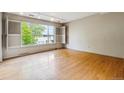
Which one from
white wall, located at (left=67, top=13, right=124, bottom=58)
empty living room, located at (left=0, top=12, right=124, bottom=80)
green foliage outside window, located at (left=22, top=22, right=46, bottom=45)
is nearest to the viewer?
empty living room, located at (left=0, top=12, right=124, bottom=80)

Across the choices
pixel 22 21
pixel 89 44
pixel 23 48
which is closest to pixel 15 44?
pixel 23 48

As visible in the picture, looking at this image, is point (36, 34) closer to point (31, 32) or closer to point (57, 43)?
point (31, 32)

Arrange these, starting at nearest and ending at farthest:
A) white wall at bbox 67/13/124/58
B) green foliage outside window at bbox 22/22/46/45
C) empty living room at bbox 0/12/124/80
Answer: empty living room at bbox 0/12/124/80 < white wall at bbox 67/13/124/58 < green foliage outside window at bbox 22/22/46/45

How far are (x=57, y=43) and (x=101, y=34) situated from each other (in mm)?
3937

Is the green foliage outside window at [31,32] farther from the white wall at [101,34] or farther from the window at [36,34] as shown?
the white wall at [101,34]

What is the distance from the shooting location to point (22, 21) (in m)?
6.09

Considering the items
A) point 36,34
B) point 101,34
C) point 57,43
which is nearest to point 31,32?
point 36,34

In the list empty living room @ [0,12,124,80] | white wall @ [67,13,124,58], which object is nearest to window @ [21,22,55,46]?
empty living room @ [0,12,124,80]

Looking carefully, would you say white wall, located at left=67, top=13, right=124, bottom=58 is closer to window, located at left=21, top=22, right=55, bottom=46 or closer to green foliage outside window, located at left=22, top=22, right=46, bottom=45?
window, located at left=21, top=22, right=55, bottom=46

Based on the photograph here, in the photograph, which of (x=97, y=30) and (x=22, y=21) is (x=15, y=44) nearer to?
(x=22, y=21)

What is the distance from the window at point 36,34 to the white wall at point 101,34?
1.84 m

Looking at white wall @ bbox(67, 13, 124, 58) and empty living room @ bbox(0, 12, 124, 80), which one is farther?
white wall @ bbox(67, 13, 124, 58)

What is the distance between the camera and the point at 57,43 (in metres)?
9.13

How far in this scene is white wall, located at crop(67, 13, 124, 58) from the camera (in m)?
5.42
